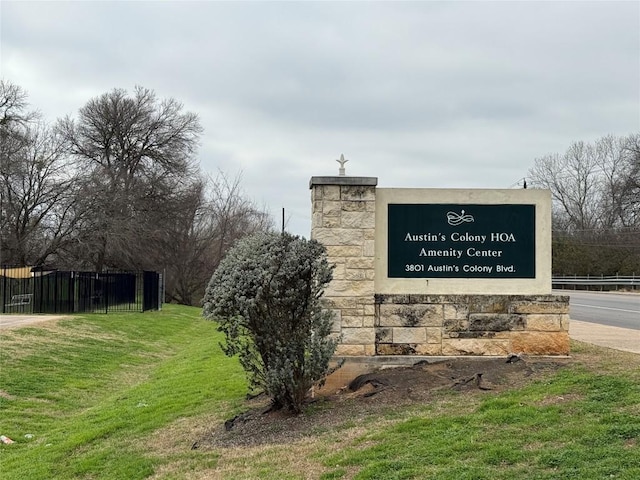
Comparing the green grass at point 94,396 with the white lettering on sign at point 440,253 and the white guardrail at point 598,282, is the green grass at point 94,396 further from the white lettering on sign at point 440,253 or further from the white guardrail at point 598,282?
the white guardrail at point 598,282

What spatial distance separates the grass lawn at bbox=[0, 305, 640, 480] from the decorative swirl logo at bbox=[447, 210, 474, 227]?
2.19 meters

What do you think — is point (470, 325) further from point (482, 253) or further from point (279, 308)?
point (279, 308)

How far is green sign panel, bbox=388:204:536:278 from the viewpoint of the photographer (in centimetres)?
873

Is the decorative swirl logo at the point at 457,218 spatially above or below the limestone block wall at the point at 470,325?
above

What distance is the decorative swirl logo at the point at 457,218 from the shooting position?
8.80 m

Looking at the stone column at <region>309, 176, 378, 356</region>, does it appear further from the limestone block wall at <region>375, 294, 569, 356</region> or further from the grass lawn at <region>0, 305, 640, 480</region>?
the grass lawn at <region>0, 305, 640, 480</region>

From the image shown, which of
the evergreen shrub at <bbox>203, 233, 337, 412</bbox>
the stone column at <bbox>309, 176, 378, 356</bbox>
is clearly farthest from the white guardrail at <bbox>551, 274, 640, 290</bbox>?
the evergreen shrub at <bbox>203, 233, 337, 412</bbox>

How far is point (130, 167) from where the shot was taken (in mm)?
41094

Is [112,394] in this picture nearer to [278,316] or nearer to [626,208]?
[278,316]

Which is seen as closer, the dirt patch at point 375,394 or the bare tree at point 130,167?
the dirt patch at point 375,394

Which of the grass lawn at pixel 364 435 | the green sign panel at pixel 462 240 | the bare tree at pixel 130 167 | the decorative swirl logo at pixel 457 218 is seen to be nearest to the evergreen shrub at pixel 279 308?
the grass lawn at pixel 364 435

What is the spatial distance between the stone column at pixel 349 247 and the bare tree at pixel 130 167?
2956 cm

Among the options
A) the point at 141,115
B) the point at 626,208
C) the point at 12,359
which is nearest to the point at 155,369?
the point at 12,359

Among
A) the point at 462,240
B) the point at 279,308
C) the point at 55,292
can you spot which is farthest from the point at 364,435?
the point at 55,292
